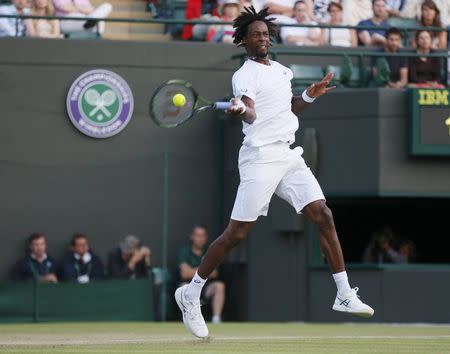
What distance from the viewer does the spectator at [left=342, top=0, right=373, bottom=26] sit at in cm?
1858

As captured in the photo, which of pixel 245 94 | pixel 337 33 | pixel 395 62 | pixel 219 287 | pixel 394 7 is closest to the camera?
pixel 245 94

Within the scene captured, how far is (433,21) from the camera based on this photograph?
18.2m

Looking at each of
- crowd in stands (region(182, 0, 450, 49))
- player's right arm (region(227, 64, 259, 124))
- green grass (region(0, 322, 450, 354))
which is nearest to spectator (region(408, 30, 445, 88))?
crowd in stands (region(182, 0, 450, 49))

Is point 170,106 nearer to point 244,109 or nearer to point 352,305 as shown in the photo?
point 244,109

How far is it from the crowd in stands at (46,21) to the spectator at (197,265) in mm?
3074

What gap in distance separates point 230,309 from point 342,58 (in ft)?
12.2

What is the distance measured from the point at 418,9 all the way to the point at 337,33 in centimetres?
160

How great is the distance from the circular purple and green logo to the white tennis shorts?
7297 millimetres

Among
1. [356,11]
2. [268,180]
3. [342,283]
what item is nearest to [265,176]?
[268,180]

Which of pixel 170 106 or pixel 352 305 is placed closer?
pixel 352 305

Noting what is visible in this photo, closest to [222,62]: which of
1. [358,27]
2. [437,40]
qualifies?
[358,27]

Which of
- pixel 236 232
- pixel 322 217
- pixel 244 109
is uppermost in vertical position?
pixel 244 109

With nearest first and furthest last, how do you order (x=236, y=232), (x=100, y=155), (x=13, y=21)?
(x=236, y=232)
(x=13, y=21)
(x=100, y=155)

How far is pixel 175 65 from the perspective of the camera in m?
17.6
